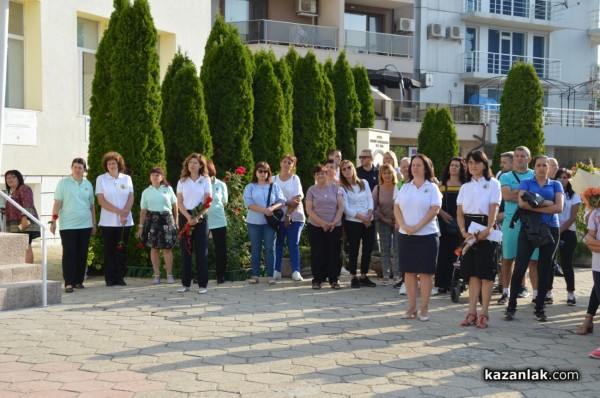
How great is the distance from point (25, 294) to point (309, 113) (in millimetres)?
9120

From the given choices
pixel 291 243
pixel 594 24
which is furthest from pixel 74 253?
pixel 594 24

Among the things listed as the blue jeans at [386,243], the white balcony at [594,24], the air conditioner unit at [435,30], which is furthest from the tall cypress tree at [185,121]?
→ the white balcony at [594,24]

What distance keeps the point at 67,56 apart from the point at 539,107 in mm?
12077

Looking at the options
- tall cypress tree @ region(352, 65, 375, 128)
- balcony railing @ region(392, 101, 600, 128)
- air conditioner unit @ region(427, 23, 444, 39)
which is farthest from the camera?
air conditioner unit @ region(427, 23, 444, 39)

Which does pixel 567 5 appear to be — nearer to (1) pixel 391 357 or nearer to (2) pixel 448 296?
(2) pixel 448 296

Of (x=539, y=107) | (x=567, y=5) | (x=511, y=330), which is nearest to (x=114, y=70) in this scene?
(x=511, y=330)

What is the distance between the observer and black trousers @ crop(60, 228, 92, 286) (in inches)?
427

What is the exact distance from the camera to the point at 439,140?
2127cm

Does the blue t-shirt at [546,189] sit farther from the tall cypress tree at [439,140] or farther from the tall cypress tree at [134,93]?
the tall cypress tree at [439,140]

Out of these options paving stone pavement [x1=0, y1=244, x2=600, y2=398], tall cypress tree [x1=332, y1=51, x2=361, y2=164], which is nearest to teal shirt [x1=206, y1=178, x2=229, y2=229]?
paving stone pavement [x1=0, y1=244, x2=600, y2=398]

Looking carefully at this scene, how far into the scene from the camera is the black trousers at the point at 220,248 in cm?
1157

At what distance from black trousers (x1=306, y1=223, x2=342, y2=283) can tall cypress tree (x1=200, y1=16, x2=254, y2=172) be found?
11.1 ft

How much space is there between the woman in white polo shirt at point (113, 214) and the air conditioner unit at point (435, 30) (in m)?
28.9

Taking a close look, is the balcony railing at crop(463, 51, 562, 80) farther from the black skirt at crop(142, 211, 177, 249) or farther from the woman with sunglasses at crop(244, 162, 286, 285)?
the black skirt at crop(142, 211, 177, 249)
